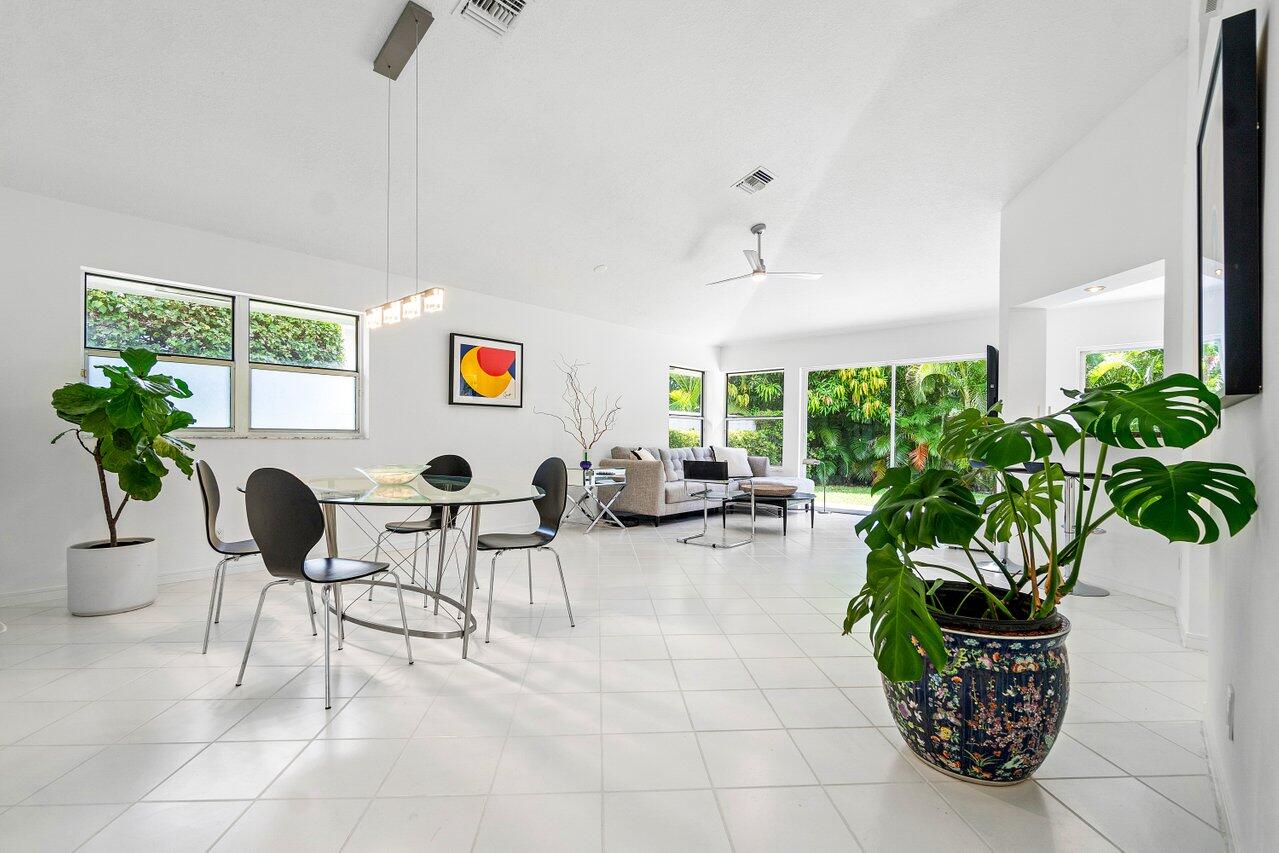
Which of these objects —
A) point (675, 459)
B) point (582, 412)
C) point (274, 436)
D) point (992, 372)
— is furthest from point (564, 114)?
point (675, 459)

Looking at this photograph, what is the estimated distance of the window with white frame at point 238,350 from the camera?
3.69 m

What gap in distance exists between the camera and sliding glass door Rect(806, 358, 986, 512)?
23.1ft

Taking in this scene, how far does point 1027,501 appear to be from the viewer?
1641 mm

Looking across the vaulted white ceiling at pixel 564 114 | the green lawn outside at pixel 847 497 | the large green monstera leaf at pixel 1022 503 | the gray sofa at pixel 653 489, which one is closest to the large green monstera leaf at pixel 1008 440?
the large green monstera leaf at pixel 1022 503

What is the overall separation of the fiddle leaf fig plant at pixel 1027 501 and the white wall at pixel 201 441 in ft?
8.12

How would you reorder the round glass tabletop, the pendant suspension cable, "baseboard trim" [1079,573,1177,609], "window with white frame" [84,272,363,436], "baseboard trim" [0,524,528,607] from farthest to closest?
"window with white frame" [84,272,363,436]
"baseboard trim" [1079,573,1177,609]
"baseboard trim" [0,524,528,607]
the pendant suspension cable
the round glass tabletop

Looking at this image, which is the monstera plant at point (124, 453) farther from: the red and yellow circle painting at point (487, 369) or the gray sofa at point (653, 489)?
the gray sofa at point (653, 489)

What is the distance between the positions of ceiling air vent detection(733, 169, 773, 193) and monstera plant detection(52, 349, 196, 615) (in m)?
4.05

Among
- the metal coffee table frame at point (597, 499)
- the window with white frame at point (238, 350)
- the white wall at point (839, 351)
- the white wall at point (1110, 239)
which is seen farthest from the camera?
the white wall at point (839, 351)

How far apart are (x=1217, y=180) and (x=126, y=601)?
200 inches

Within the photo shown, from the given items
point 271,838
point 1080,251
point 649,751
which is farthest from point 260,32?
point 1080,251

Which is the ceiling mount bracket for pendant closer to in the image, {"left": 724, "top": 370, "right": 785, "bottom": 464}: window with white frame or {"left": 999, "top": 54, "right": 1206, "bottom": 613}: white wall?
{"left": 999, "top": 54, "right": 1206, "bottom": 613}: white wall

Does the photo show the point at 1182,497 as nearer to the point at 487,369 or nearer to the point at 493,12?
the point at 493,12

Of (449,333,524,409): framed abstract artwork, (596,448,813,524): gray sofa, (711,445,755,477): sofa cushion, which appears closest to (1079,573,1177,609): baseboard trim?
(596,448,813,524): gray sofa
